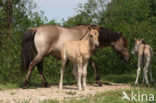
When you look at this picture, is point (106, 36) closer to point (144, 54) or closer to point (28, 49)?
point (144, 54)

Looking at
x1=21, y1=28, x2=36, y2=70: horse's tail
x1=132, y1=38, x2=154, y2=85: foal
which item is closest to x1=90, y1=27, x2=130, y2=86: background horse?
x1=132, y1=38, x2=154, y2=85: foal

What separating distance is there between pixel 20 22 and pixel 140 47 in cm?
940

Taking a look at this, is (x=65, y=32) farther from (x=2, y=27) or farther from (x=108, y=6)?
(x=108, y=6)

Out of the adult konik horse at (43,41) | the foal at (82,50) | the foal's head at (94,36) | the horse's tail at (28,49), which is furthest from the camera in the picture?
the horse's tail at (28,49)

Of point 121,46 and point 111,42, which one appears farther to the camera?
point 121,46

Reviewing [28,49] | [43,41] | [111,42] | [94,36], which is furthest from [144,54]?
[28,49]

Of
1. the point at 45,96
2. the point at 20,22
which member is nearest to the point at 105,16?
the point at 20,22

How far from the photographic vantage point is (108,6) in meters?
28.3

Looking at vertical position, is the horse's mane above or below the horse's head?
above

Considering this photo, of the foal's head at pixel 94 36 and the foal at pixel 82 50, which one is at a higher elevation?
the foal's head at pixel 94 36

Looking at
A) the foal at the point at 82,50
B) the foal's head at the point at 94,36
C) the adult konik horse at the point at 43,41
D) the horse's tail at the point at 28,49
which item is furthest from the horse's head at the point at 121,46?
the horse's tail at the point at 28,49

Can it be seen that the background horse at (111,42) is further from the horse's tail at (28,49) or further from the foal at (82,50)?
the horse's tail at (28,49)

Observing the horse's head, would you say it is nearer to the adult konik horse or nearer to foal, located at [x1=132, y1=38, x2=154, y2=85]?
foal, located at [x1=132, y1=38, x2=154, y2=85]

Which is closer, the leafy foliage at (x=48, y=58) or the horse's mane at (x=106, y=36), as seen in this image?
the horse's mane at (x=106, y=36)
